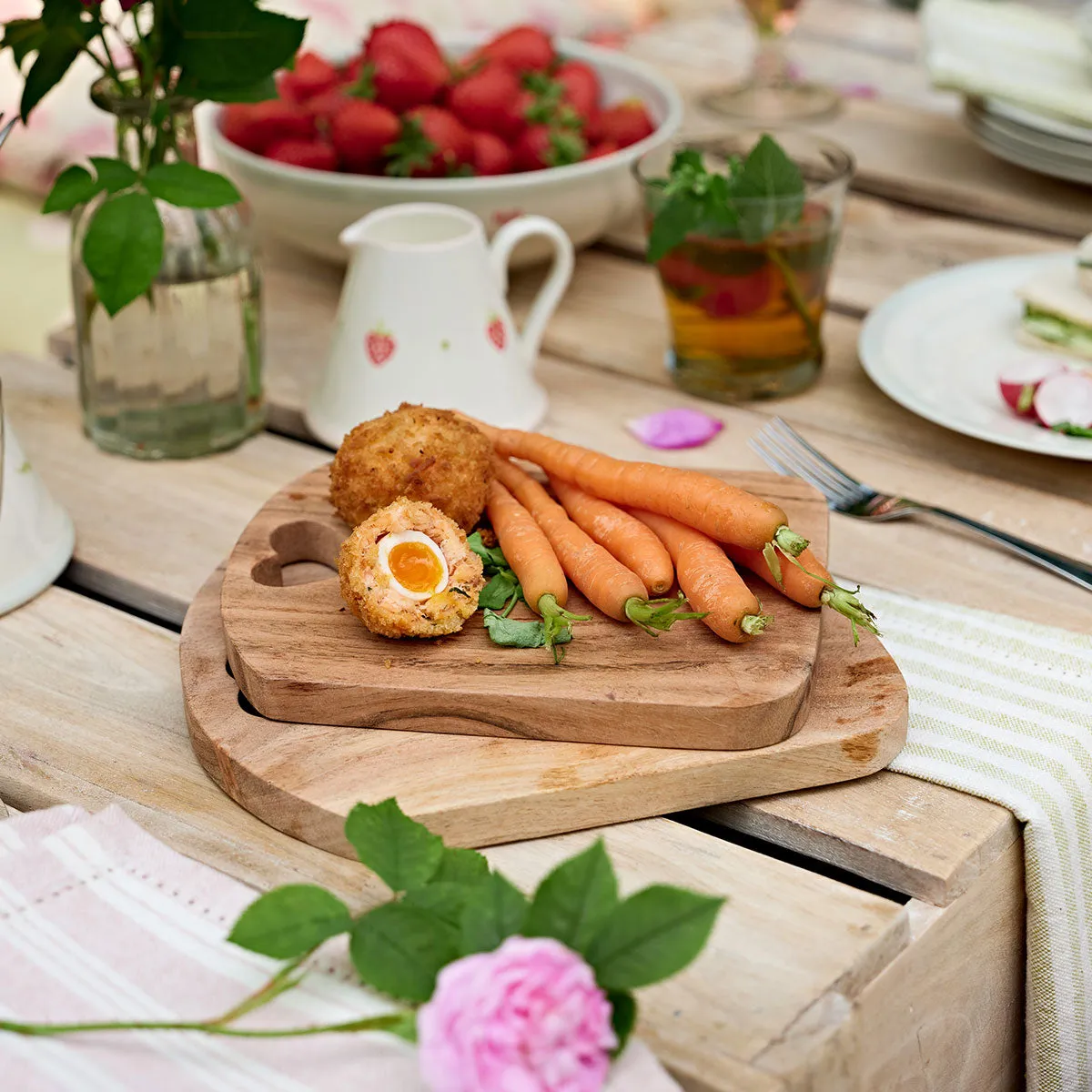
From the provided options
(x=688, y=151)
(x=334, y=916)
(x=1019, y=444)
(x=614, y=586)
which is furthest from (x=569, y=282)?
(x=334, y=916)

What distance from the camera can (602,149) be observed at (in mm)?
1420

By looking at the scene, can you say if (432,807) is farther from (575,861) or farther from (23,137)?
(23,137)

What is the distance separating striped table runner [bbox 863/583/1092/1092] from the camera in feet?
2.62

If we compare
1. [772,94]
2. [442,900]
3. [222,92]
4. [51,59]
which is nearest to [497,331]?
[222,92]

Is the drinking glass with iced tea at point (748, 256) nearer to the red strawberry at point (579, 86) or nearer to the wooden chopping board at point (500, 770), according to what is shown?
the red strawberry at point (579, 86)

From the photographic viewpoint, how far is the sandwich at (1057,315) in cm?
122

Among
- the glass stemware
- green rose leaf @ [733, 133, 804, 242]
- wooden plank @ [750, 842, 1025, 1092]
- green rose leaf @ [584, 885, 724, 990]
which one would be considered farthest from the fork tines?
the glass stemware

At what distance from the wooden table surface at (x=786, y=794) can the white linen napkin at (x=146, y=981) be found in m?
0.04

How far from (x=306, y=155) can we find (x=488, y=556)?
Result: 0.60 meters

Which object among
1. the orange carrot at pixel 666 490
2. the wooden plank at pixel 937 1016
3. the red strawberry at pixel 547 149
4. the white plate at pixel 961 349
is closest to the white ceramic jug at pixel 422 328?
the orange carrot at pixel 666 490

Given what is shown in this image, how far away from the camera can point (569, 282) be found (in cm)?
150

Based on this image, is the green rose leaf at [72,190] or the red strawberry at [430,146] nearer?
the green rose leaf at [72,190]

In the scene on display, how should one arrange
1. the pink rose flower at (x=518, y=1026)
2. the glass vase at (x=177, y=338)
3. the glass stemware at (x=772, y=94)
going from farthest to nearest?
the glass stemware at (x=772, y=94), the glass vase at (x=177, y=338), the pink rose flower at (x=518, y=1026)

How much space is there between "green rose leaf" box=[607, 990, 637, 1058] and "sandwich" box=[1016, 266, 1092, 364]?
2.72ft
